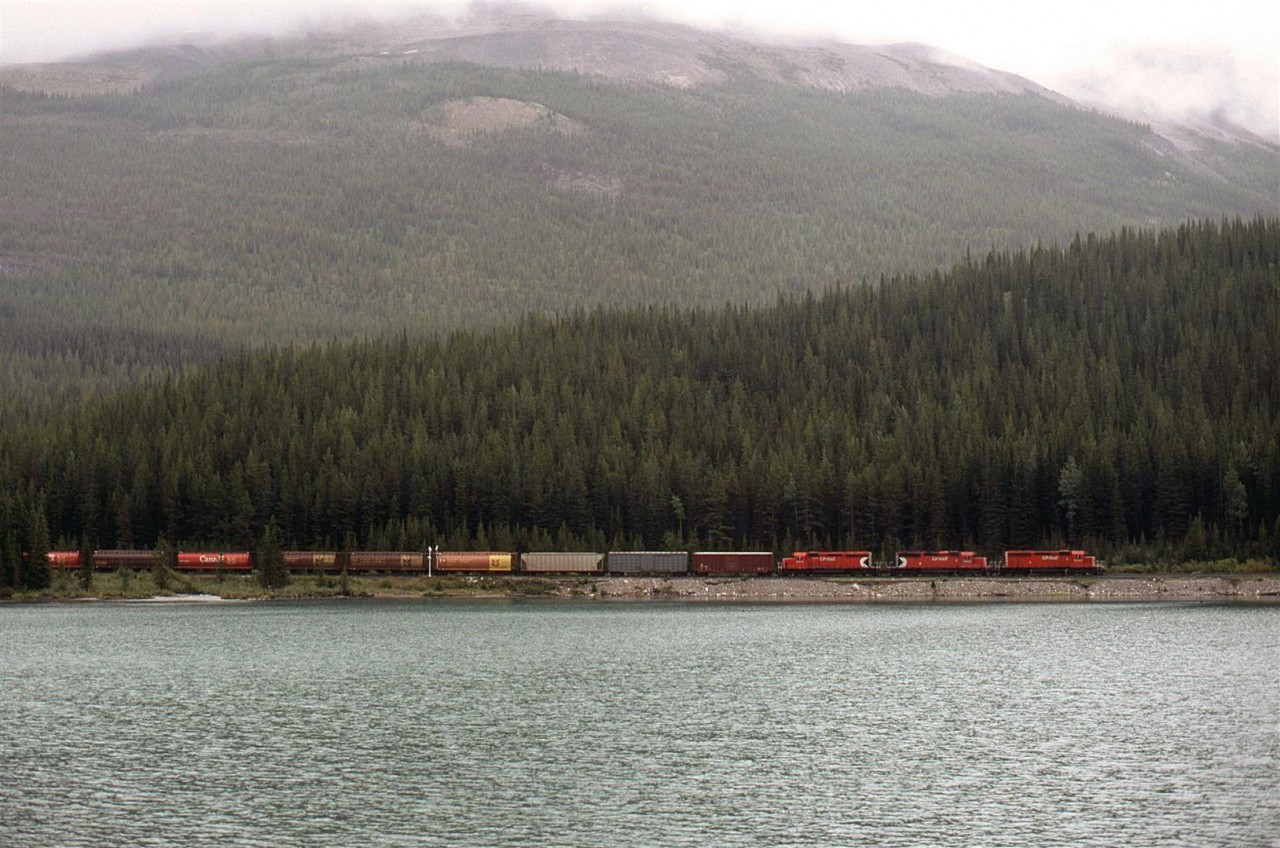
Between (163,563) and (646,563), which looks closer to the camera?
(163,563)

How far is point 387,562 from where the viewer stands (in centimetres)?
17950

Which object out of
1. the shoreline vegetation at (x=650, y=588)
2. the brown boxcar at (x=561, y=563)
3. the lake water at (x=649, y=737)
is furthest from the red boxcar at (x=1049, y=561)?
the lake water at (x=649, y=737)

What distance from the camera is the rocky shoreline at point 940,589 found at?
157 metres

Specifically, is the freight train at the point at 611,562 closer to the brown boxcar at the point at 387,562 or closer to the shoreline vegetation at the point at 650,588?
the brown boxcar at the point at 387,562

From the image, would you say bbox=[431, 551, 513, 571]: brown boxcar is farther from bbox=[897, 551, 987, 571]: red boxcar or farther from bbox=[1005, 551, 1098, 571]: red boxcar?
bbox=[1005, 551, 1098, 571]: red boxcar

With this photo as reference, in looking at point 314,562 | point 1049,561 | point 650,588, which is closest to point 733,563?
point 650,588

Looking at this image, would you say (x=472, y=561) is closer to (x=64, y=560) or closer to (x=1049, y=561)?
(x=64, y=560)

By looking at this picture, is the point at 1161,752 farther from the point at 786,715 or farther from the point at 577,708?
the point at 577,708

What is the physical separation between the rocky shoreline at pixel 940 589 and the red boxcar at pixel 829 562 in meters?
3.31

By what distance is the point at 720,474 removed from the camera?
196 metres

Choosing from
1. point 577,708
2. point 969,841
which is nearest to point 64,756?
point 577,708

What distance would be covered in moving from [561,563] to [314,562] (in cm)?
2733

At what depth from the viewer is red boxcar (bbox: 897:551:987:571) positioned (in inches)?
6722

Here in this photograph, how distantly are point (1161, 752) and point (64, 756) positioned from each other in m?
45.6
